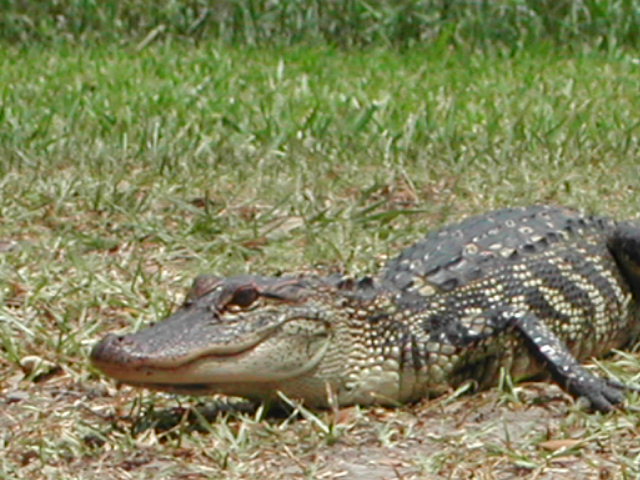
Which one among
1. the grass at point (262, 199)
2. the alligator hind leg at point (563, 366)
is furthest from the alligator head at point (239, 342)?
the alligator hind leg at point (563, 366)

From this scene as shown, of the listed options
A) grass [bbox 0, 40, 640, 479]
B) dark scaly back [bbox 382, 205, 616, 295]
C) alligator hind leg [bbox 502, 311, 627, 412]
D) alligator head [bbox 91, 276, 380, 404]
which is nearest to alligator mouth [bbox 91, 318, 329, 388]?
alligator head [bbox 91, 276, 380, 404]

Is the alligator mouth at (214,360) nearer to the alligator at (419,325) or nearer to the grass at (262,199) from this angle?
the alligator at (419,325)

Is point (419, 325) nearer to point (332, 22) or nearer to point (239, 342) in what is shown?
point (239, 342)

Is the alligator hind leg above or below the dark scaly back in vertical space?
below

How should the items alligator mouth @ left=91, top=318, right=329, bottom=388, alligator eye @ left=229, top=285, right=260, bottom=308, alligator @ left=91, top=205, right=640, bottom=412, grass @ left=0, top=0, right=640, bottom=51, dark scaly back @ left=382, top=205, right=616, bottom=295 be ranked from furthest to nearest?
grass @ left=0, top=0, right=640, bottom=51, dark scaly back @ left=382, top=205, right=616, bottom=295, alligator eye @ left=229, top=285, right=260, bottom=308, alligator @ left=91, top=205, right=640, bottom=412, alligator mouth @ left=91, top=318, right=329, bottom=388

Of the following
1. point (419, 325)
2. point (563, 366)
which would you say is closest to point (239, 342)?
point (419, 325)

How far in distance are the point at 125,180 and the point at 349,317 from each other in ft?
7.98

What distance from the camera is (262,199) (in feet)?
21.7

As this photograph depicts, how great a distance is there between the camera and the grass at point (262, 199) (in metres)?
4.11

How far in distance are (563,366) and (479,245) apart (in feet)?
1.81

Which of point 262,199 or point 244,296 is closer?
point 244,296

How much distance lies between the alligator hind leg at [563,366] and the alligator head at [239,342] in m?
0.52

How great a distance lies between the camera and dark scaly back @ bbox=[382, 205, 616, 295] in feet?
15.6

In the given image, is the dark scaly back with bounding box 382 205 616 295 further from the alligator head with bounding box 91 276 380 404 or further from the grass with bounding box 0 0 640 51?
the grass with bounding box 0 0 640 51
